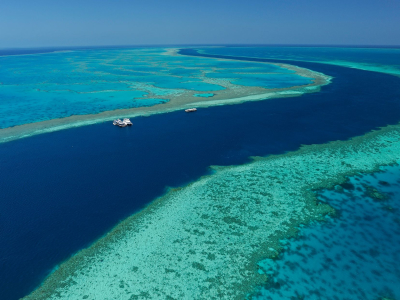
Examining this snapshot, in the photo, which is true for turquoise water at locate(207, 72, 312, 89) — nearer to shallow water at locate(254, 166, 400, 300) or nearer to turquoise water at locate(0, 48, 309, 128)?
turquoise water at locate(0, 48, 309, 128)

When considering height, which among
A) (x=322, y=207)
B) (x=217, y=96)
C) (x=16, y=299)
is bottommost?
(x=16, y=299)

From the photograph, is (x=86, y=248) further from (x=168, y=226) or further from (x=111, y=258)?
(x=168, y=226)

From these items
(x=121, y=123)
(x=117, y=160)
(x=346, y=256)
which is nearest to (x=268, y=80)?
(x=121, y=123)

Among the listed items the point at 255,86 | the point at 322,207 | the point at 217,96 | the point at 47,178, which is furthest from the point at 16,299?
the point at 255,86

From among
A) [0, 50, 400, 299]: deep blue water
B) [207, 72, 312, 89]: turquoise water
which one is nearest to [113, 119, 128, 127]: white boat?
[0, 50, 400, 299]: deep blue water

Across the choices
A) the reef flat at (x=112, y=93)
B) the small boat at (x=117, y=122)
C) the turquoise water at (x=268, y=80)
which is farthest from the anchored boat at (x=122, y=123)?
the turquoise water at (x=268, y=80)
